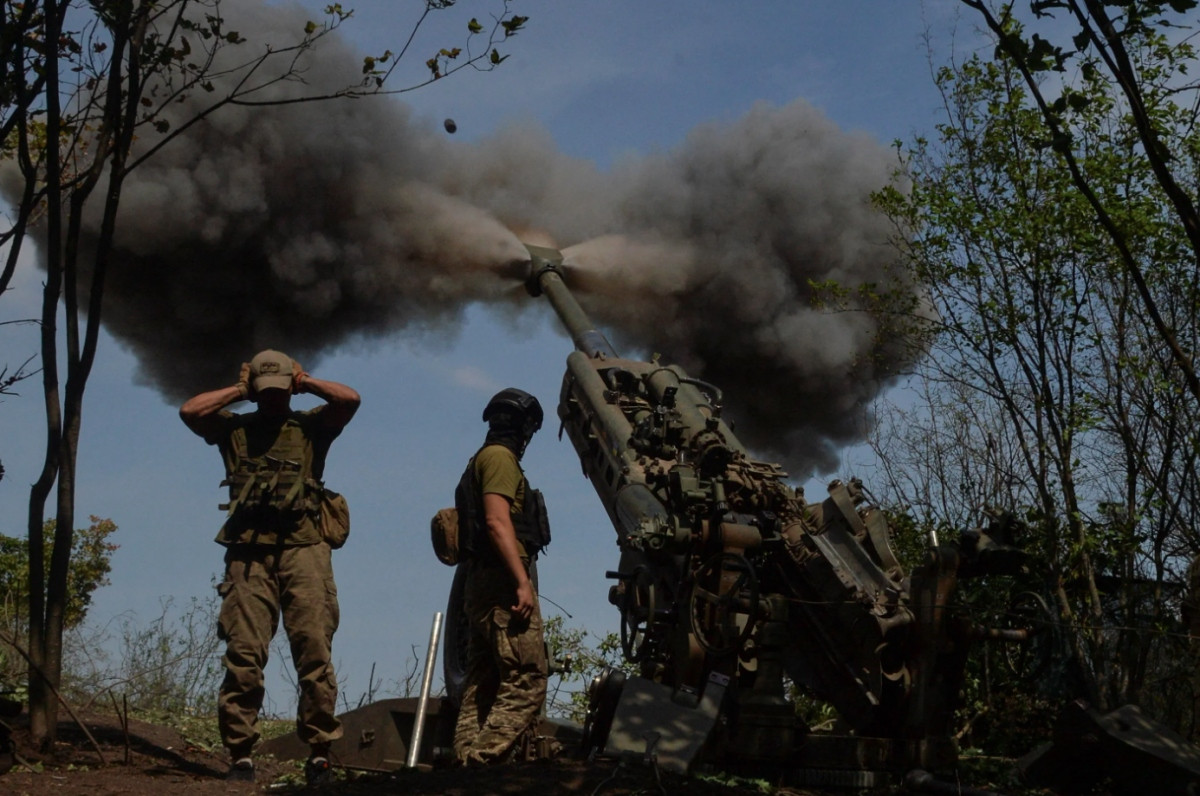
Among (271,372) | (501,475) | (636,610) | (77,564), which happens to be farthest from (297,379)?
(77,564)

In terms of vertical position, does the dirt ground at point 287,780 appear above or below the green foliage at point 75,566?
below

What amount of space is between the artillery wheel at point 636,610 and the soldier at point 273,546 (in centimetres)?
151

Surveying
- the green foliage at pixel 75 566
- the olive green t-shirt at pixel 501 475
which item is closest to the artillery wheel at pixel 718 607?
the olive green t-shirt at pixel 501 475

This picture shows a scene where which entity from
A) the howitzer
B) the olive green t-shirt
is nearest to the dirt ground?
the howitzer

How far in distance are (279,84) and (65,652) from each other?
17.4ft

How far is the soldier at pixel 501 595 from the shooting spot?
656cm

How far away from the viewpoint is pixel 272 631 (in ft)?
21.4

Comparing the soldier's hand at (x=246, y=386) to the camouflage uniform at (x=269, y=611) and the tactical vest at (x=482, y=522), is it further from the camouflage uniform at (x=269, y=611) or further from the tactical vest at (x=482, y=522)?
the tactical vest at (x=482, y=522)

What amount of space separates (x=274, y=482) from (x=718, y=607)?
7.16 feet

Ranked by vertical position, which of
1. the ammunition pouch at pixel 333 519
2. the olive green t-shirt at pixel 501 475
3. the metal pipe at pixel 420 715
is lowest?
the metal pipe at pixel 420 715

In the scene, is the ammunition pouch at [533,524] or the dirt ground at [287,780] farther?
the ammunition pouch at [533,524]

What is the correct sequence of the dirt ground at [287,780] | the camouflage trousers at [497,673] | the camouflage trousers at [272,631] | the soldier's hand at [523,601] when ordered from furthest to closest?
1. the soldier's hand at [523,601]
2. the camouflage trousers at [497,673]
3. the camouflage trousers at [272,631]
4. the dirt ground at [287,780]

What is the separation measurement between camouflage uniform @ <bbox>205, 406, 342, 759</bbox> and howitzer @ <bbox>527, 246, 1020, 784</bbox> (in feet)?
4.45

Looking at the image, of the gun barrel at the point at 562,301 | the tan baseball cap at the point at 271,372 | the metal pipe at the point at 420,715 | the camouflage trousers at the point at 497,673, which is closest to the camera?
the camouflage trousers at the point at 497,673
